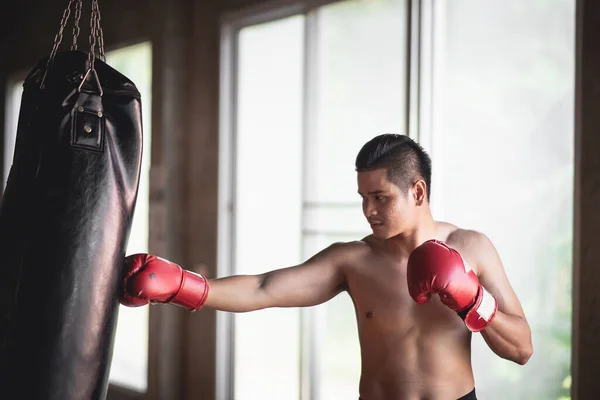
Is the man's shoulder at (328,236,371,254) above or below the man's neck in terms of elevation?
below

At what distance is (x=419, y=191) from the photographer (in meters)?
2.00

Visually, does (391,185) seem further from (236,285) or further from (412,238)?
(236,285)

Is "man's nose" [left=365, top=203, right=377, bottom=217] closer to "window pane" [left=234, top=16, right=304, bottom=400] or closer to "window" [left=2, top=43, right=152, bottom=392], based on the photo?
"window pane" [left=234, top=16, right=304, bottom=400]

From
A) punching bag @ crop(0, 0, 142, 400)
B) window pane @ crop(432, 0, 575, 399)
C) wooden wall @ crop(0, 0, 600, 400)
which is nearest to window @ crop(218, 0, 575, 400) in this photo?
window pane @ crop(432, 0, 575, 399)

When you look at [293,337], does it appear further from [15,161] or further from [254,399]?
[15,161]

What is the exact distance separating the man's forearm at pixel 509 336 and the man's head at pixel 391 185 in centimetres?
38

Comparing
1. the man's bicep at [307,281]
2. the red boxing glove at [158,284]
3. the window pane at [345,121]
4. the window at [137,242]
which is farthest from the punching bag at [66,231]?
the window at [137,242]

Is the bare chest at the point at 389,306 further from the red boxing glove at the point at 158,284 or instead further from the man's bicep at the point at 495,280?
the red boxing glove at the point at 158,284

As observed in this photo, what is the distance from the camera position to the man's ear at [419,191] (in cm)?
199

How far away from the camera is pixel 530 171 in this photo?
277cm

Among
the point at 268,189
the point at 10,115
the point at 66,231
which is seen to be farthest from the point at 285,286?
the point at 10,115

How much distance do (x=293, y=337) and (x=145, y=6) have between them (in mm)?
2660

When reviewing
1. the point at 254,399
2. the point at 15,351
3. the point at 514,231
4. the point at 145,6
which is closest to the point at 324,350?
the point at 254,399

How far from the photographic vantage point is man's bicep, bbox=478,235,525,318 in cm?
190
